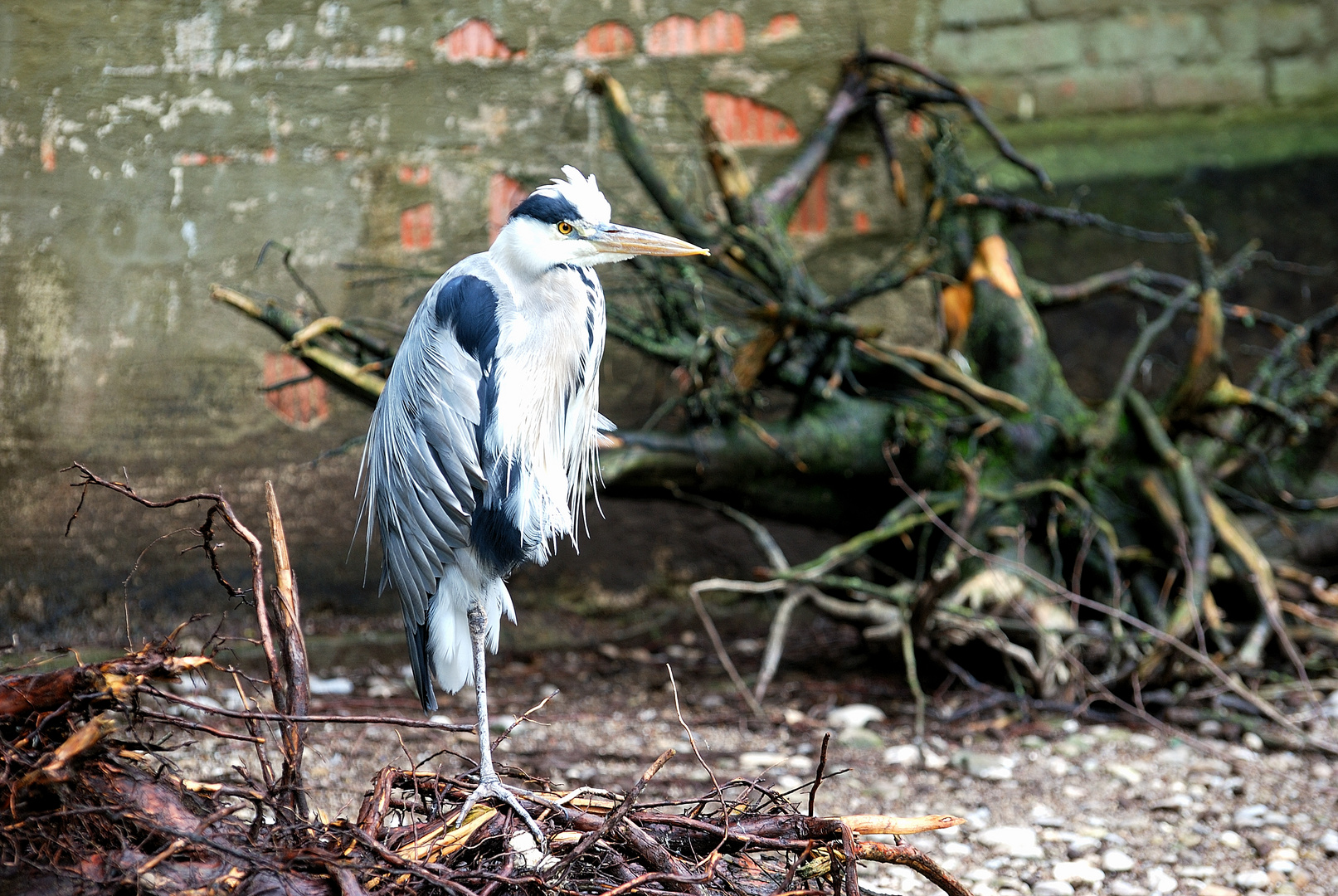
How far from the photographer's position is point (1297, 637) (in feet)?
11.3

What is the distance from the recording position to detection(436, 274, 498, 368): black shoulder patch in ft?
6.91

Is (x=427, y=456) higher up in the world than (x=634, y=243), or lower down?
lower down

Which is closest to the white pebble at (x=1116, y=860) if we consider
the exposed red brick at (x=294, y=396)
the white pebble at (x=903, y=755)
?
the white pebble at (x=903, y=755)

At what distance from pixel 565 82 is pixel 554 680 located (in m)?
2.06

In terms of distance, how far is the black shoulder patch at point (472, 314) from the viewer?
2107mm

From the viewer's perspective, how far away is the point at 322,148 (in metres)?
3.75

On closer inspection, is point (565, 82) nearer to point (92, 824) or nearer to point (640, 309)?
point (640, 309)

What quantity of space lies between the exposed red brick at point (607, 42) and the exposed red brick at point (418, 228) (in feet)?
2.51

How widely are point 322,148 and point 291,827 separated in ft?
9.08

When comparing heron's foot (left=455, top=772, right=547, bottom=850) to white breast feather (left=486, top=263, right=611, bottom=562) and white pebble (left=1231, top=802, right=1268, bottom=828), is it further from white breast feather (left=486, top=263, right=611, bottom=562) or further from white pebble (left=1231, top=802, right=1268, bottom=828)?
white pebble (left=1231, top=802, right=1268, bottom=828)

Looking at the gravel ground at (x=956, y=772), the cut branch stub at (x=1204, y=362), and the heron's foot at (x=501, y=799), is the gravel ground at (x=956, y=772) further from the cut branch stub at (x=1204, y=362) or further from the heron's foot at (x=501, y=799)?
the cut branch stub at (x=1204, y=362)

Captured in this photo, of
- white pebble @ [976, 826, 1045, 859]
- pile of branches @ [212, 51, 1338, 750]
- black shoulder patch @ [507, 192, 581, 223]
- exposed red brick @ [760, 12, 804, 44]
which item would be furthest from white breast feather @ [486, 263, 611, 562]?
exposed red brick @ [760, 12, 804, 44]

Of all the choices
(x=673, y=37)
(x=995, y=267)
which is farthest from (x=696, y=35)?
(x=995, y=267)

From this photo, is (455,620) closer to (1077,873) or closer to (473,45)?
(1077,873)
